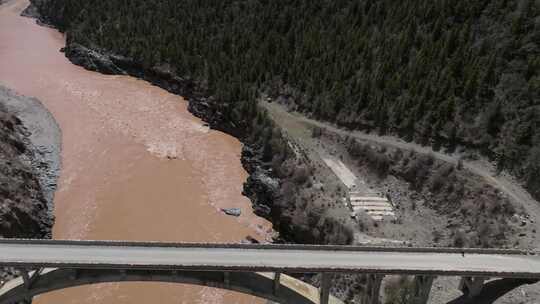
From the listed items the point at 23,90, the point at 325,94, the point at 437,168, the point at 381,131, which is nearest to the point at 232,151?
the point at 325,94

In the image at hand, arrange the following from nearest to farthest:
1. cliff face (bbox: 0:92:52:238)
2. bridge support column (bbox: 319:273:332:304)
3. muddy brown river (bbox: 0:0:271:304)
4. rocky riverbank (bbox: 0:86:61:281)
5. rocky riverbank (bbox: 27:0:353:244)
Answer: bridge support column (bbox: 319:273:332:304) < cliff face (bbox: 0:92:52:238) < rocky riverbank (bbox: 0:86:61:281) < rocky riverbank (bbox: 27:0:353:244) < muddy brown river (bbox: 0:0:271:304)

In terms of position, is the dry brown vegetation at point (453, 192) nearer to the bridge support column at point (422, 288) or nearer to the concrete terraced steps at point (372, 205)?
the concrete terraced steps at point (372, 205)

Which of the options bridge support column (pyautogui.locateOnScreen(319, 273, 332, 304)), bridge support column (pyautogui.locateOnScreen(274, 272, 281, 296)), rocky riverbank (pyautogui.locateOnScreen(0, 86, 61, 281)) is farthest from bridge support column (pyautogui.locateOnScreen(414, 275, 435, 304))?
rocky riverbank (pyautogui.locateOnScreen(0, 86, 61, 281))

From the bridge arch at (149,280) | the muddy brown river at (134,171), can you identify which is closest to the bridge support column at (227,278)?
the bridge arch at (149,280)

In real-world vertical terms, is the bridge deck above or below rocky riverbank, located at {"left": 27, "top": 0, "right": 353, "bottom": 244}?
above

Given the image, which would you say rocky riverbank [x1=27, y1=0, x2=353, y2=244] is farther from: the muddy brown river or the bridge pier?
the bridge pier

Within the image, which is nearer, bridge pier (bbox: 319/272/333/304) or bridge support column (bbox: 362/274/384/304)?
bridge support column (bbox: 362/274/384/304)

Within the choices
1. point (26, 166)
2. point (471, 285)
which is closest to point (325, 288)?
point (471, 285)
